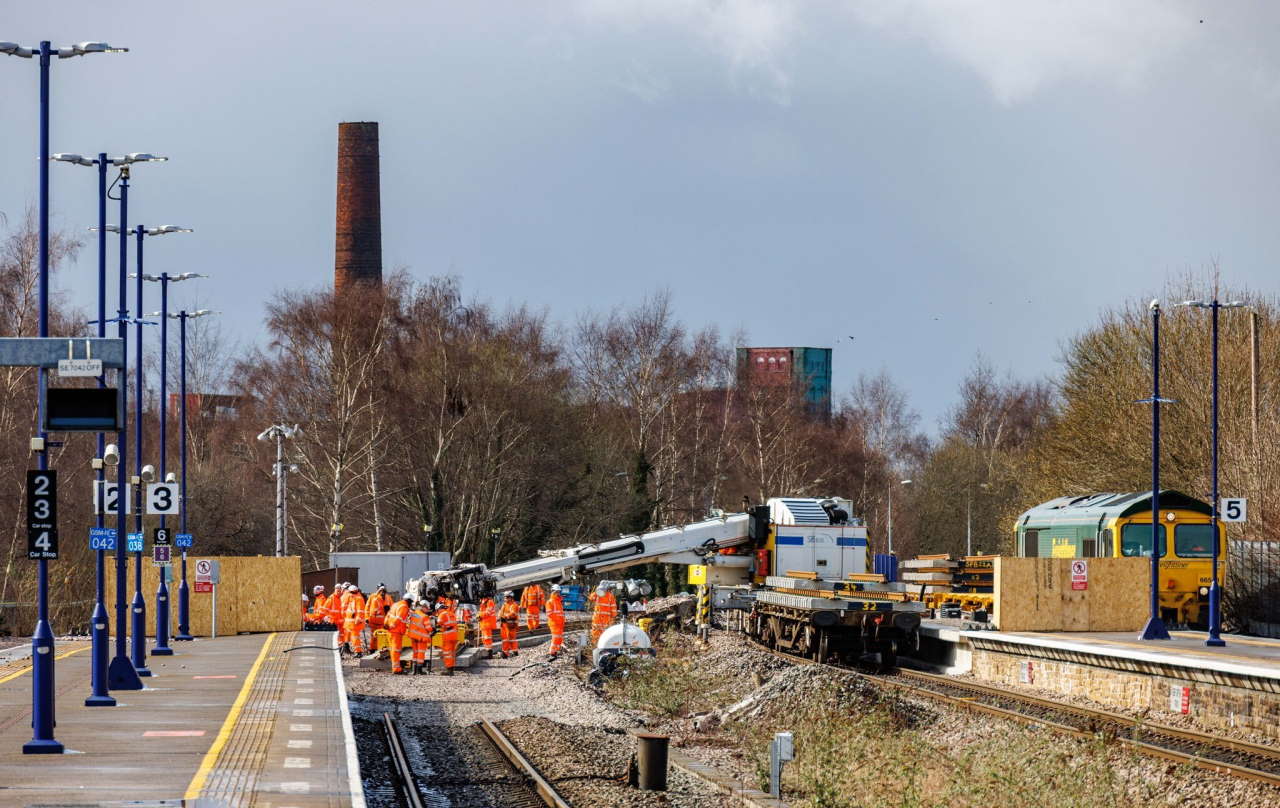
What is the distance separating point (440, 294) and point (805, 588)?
36.9m

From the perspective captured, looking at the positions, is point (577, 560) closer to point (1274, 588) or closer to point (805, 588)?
point (805, 588)

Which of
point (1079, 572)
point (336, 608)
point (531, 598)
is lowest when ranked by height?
point (336, 608)

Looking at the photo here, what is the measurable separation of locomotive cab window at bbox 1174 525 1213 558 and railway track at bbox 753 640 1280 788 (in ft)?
24.3

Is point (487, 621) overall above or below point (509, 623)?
below

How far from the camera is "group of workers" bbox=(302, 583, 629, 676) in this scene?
3186 centimetres

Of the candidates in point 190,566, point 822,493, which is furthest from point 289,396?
point 822,493

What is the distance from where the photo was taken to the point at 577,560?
37.8m

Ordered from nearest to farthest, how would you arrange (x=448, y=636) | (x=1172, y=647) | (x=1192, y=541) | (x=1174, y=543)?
(x=1172, y=647), (x=448, y=636), (x=1174, y=543), (x=1192, y=541)

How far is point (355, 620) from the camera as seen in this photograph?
35156mm

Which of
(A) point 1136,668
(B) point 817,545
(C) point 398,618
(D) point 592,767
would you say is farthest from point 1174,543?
(D) point 592,767

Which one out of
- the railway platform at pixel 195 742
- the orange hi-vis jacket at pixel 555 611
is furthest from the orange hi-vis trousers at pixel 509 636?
the railway platform at pixel 195 742

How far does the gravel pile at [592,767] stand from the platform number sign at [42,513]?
5.58 meters

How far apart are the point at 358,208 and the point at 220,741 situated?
186 feet

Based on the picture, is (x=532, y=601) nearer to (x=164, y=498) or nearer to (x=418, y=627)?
(x=418, y=627)
